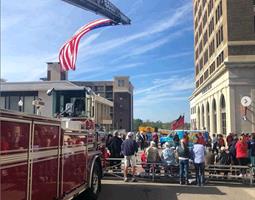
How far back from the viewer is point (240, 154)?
52.4 ft

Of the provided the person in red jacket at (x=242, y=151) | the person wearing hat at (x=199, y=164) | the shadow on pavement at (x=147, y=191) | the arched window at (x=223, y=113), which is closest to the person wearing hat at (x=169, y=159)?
the person wearing hat at (x=199, y=164)

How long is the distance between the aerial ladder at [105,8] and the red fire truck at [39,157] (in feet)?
134

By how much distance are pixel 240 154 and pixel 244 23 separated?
23.8m

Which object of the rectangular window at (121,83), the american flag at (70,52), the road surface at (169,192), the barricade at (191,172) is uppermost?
the rectangular window at (121,83)

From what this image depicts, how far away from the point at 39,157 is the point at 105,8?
174 feet

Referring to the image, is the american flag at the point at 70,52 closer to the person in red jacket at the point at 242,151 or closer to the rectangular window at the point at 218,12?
the person in red jacket at the point at 242,151

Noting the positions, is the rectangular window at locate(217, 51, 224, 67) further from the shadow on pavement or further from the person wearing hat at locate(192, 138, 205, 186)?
the shadow on pavement

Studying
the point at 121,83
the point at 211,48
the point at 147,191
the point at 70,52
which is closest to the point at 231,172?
the point at 147,191

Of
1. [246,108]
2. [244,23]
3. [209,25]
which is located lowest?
[246,108]

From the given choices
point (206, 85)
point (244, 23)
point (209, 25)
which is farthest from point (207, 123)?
point (244, 23)

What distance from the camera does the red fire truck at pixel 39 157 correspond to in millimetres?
5059

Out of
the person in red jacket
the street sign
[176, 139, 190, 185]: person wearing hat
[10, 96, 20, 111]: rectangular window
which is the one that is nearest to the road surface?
[176, 139, 190, 185]: person wearing hat

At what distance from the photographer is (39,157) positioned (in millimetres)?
6059

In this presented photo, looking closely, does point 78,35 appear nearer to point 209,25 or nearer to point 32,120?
point 32,120
